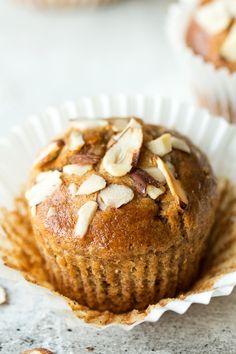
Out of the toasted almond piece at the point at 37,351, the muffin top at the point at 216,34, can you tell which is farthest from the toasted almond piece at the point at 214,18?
the toasted almond piece at the point at 37,351

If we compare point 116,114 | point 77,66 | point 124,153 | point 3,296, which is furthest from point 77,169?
point 77,66

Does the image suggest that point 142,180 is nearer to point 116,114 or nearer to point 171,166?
point 171,166

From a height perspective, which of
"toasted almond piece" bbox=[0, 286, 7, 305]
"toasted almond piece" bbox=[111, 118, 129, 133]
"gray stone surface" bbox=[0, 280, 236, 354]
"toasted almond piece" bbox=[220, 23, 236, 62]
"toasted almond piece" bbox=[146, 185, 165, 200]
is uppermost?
"toasted almond piece" bbox=[111, 118, 129, 133]

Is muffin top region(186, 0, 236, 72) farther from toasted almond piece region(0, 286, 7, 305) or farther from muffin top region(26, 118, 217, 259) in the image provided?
toasted almond piece region(0, 286, 7, 305)

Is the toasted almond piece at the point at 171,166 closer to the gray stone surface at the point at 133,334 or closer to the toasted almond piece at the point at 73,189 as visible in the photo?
the toasted almond piece at the point at 73,189

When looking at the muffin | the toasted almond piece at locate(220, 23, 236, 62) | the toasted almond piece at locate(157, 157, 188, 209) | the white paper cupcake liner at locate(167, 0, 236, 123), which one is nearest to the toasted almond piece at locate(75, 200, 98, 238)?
the muffin
